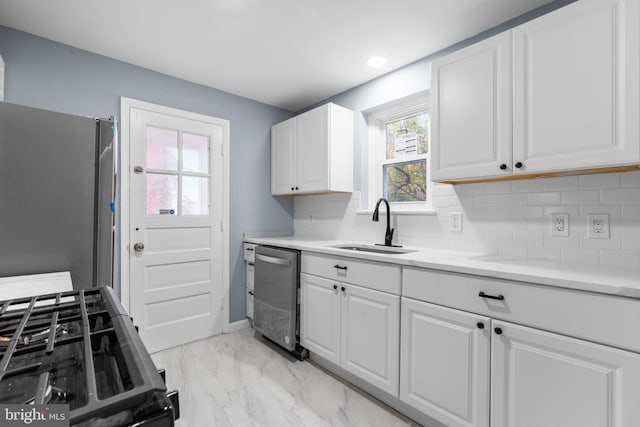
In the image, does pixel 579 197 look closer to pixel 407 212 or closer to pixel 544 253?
pixel 544 253

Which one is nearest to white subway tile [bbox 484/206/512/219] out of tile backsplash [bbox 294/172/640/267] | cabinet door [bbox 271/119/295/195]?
tile backsplash [bbox 294/172/640/267]

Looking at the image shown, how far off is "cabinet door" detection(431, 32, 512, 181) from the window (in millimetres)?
557

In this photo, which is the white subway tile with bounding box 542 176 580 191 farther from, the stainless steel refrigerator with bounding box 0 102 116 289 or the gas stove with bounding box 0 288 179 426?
the stainless steel refrigerator with bounding box 0 102 116 289

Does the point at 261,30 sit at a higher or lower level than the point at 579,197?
higher

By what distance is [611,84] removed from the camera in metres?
1.36

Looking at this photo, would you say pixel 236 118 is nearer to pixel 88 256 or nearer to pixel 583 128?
pixel 88 256

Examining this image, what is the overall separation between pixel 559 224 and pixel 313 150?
194 cm

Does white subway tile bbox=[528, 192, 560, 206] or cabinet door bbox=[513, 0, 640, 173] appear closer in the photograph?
cabinet door bbox=[513, 0, 640, 173]

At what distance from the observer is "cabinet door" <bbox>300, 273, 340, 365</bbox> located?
2.17m

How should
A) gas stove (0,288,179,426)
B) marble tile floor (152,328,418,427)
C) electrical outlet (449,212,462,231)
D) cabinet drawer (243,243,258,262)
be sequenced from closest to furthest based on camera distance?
gas stove (0,288,179,426) < marble tile floor (152,328,418,427) < electrical outlet (449,212,462,231) < cabinet drawer (243,243,258,262)

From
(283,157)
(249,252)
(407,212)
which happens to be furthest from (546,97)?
(249,252)

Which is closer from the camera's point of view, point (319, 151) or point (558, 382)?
point (558, 382)

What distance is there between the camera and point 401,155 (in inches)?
107

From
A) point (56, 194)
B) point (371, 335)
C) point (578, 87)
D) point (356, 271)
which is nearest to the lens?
point (56, 194)
